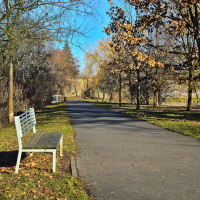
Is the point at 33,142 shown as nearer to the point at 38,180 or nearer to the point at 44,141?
the point at 44,141

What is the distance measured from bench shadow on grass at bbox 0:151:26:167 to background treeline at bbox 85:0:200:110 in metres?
4.39

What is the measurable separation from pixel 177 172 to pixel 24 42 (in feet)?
21.4

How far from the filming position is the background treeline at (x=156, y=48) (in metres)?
14.5

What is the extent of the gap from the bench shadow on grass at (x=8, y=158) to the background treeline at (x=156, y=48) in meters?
4.39

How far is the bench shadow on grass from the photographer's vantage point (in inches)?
217

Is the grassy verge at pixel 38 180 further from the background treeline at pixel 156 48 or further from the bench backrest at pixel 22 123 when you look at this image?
the background treeline at pixel 156 48

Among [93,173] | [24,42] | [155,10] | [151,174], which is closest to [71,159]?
[93,173]

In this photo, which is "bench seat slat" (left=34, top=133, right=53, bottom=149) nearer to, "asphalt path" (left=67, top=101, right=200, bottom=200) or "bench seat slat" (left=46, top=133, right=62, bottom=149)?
"bench seat slat" (left=46, top=133, right=62, bottom=149)

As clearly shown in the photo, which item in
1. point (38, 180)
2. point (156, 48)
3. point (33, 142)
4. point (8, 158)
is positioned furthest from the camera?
point (156, 48)

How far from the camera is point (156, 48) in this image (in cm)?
1766

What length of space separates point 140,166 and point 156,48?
543 inches

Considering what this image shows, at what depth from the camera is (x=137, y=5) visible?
14.8 meters

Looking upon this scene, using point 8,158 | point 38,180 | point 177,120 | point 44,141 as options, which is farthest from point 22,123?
point 177,120

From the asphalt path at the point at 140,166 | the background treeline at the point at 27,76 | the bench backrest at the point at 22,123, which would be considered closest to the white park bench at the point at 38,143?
the bench backrest at the point at 22,123
